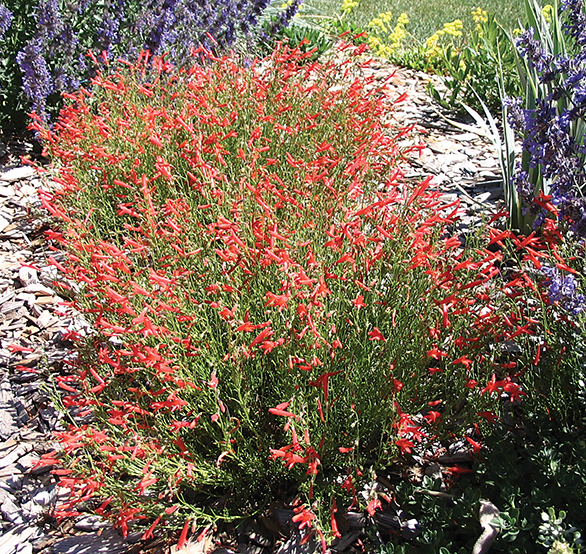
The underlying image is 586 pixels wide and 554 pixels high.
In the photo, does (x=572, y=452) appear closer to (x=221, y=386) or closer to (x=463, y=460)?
(x=463, y=460)

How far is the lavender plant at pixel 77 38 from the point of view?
4.09 meters

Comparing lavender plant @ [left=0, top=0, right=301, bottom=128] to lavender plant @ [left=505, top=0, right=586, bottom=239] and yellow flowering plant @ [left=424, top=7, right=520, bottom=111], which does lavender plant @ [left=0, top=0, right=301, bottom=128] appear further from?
lavender plant @ [left=505, top=0, right=586, bottom=239]

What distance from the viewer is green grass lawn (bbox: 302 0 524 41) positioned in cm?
993

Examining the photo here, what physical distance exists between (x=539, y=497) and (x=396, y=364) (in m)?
0.56

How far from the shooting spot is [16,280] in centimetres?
326

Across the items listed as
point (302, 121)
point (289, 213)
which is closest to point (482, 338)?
point (289, 213)

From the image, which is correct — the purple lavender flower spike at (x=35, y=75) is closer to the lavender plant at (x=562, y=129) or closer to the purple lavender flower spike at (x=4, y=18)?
the purple lavender flower spike at (x=4, y=18)

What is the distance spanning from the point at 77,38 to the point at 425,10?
947cm

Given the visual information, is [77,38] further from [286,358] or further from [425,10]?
[425,10]

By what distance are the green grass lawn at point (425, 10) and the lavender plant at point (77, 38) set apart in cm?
553

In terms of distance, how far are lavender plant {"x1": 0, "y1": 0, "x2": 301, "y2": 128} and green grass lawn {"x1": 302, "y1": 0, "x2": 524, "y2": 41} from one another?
553cm

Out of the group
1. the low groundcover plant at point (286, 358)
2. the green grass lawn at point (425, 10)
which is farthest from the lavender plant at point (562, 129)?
the green grass lawn at point (425, 10)

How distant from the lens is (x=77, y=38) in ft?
14.5

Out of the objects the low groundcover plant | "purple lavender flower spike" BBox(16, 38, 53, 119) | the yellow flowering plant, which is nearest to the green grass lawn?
the yellow flowering plant
